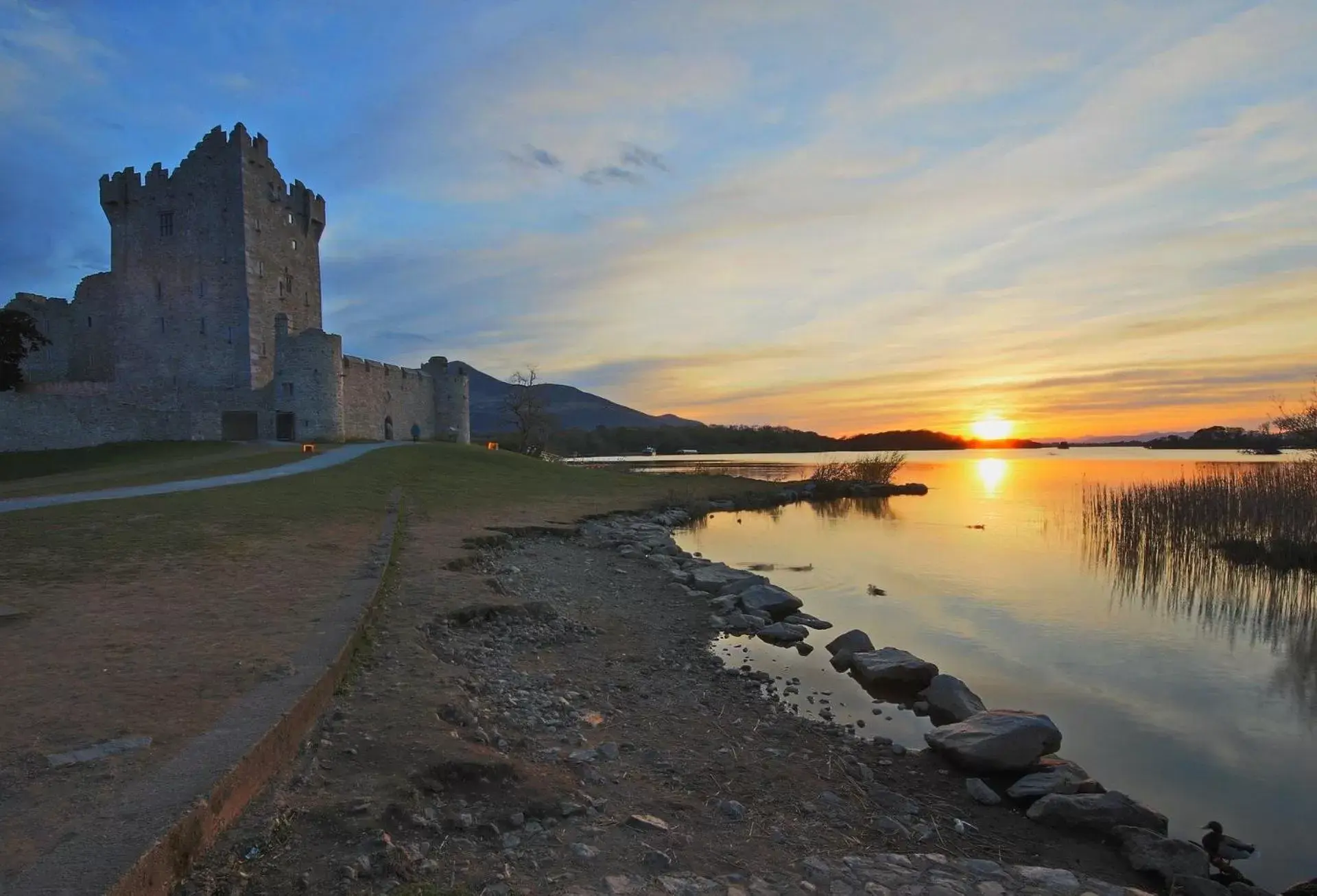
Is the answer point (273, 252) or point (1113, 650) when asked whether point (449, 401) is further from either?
point (1113, 650)

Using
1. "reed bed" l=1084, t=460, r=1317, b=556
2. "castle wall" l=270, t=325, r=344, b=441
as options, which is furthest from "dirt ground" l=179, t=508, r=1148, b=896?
"castle wall" l=270, t=325, r=344, b=441

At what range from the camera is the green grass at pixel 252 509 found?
1002cm

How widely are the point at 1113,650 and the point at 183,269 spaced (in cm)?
4436

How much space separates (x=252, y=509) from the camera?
14555mm

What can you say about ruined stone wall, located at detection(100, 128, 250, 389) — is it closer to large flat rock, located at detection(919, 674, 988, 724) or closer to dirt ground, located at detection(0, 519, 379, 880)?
dirt ground, located at detection(0, 519, 379, 880)

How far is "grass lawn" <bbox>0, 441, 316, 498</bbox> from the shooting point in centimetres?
1967

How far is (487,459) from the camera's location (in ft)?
110

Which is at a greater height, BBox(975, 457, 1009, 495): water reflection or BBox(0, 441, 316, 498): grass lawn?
BBox(0, 441, 316, 498): grass lawn

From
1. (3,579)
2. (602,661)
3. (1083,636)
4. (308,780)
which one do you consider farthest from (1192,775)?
(3,579)

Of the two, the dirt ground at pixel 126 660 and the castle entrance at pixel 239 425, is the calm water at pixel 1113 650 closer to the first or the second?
the dirt ground at pixel 126 660

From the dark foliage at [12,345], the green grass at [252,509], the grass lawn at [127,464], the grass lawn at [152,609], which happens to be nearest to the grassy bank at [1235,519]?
the green grass at [252,509]

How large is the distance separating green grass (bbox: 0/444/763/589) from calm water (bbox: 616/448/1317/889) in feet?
23.5

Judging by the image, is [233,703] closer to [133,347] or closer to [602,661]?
[602,661]

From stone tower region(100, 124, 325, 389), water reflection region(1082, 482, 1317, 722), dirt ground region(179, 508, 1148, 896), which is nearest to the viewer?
dirt ground region(179, 508, 1148, 896)
